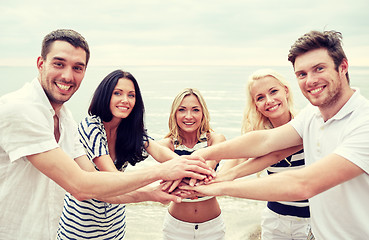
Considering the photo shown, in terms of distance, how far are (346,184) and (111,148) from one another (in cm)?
250

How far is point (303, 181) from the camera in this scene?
2.34 m

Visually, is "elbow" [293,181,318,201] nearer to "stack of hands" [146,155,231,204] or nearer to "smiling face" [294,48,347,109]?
"smiling face" [294,48,347,109]

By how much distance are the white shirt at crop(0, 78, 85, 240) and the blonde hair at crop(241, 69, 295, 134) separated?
2620mm

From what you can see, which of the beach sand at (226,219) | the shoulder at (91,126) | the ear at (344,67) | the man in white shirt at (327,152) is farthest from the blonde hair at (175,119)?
the beach sand at (226,219)

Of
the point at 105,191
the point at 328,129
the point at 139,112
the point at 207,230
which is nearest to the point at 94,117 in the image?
the point at 139,112

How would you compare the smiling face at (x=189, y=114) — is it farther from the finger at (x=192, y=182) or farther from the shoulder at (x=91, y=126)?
the shoulder at (x=91, y=126)

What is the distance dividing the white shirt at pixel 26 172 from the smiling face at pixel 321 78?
2.24 meters

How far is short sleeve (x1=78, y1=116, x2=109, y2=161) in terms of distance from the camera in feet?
10.6

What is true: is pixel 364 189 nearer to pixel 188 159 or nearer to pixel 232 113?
pixel 188 159

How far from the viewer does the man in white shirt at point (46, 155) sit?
7.56 ft

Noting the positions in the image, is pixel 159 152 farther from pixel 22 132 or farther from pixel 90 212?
pixel 22 132

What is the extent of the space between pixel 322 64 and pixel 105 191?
7.39 ft

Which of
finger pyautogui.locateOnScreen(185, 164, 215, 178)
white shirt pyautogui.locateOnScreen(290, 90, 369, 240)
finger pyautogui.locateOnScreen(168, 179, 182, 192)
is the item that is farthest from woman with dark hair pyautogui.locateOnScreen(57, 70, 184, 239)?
white shirt pyautogui.locateOnScreen(290, 90, 369, 240)

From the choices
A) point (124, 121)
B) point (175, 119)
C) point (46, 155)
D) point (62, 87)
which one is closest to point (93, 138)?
point (124, 121)
